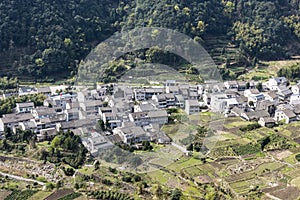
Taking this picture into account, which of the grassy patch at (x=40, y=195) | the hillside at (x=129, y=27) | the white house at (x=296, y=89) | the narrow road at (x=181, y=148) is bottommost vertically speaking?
the grassy patch at (x=40, y=195)

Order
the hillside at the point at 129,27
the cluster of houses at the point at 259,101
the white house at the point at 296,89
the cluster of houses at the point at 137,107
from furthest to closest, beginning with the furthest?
the hillside at the point at 129,27 < the white house at the point at 296,89 < the cluster of houses at the point at 259,101 < the cluster of houses at the point at 137,107

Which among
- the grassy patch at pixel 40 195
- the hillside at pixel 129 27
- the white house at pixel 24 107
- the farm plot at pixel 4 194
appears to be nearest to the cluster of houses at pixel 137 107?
the white house at pixel 24 107

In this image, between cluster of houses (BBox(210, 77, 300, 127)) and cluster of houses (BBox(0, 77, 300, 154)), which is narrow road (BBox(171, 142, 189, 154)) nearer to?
cluster of houses (BBox(0, 77, 300, 154))

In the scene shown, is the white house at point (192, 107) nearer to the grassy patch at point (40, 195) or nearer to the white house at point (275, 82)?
the white house at point (275, 82)

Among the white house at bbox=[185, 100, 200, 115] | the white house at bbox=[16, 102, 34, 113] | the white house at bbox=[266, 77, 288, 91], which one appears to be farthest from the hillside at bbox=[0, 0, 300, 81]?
the white house at bbox=[185, 100, 200, 115]

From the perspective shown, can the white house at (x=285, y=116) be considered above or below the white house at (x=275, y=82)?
below

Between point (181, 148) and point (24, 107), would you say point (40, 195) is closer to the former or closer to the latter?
point (181, 148)
